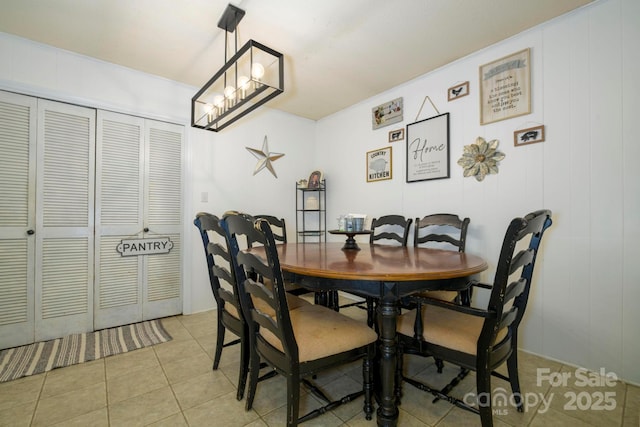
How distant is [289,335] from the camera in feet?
3.75

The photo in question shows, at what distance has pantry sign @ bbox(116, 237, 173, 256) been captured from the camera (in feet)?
8.75

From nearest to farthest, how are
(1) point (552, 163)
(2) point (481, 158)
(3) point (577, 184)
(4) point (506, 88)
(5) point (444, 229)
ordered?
(3) point (577, 184)
(1) point (552, 163)
(4) point (506, 88)
(2) point (481, 158)
(5) point (444, 229)

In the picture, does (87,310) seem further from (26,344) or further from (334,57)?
(334,57)

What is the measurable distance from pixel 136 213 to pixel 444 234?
300 centimetres

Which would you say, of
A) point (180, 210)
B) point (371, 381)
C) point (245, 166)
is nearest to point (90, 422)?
point (371, 381)

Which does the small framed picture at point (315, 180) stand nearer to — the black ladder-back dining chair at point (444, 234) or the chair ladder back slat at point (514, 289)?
the black ladder-back dining chair at point (444, 234)

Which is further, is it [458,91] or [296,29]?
[458,91]

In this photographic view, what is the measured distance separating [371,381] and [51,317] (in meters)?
2.73

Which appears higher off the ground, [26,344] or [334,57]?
[334,57]

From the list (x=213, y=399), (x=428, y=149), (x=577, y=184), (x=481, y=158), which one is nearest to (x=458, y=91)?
(x=428, y=149)

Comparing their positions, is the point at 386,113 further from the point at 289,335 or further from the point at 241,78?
the point at 289,335

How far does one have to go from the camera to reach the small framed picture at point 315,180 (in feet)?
12.5

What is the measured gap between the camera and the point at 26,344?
2.24m

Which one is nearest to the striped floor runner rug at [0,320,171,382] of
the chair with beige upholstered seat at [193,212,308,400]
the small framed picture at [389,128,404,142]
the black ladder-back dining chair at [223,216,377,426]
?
the chair with beige upholstered seat at [193,212,308,400]
